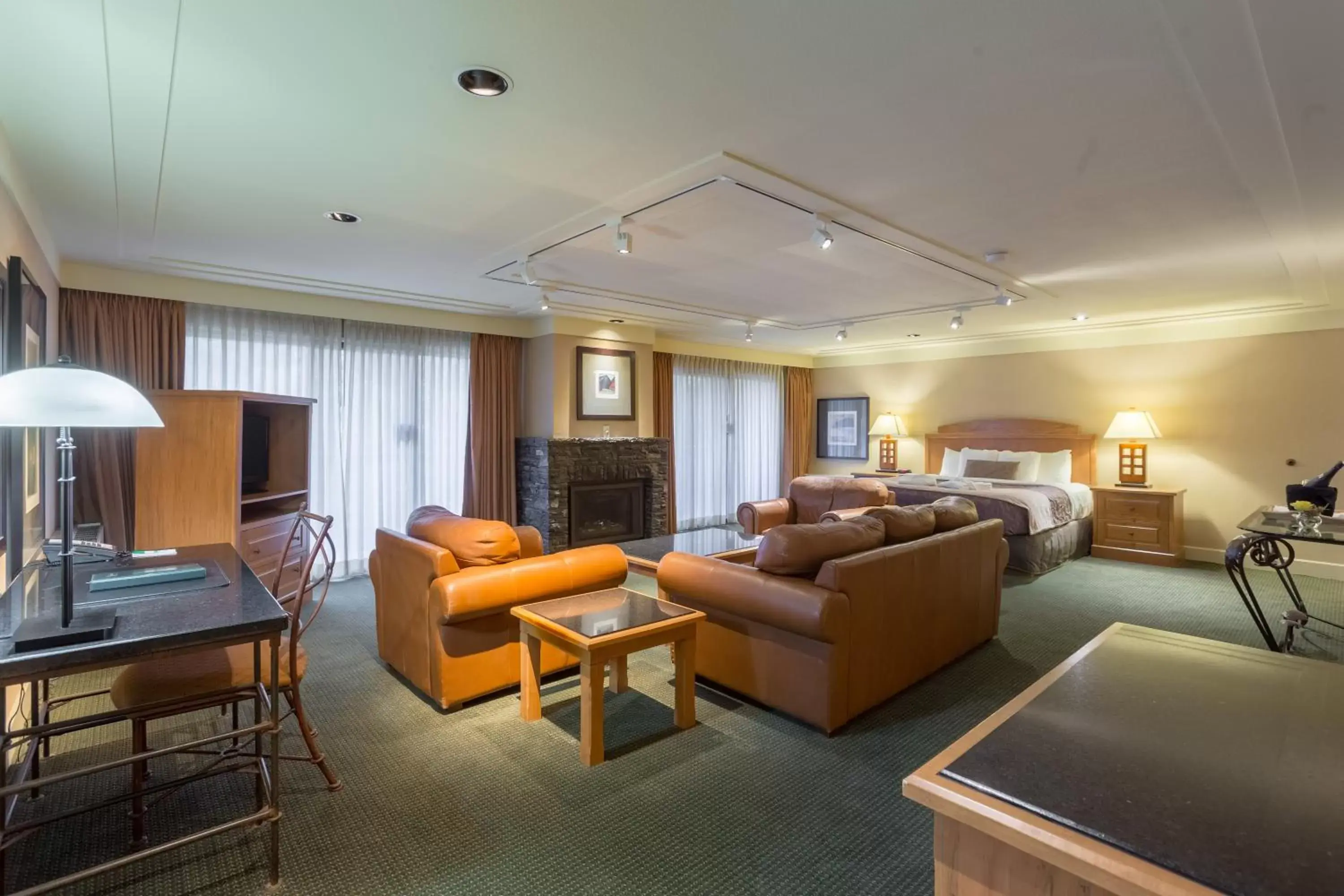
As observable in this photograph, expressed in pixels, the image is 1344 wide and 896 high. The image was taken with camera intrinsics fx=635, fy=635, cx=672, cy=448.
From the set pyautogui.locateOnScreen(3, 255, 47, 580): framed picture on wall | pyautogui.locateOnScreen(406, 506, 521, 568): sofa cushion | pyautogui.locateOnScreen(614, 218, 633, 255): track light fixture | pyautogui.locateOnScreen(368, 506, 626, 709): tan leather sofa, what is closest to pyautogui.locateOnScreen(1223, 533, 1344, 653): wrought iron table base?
pyautogui.locateOnScreen(368, 506, 626, 709): tan leather sofa


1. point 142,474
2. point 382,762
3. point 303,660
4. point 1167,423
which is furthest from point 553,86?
point 1167,423

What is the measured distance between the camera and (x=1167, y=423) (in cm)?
637

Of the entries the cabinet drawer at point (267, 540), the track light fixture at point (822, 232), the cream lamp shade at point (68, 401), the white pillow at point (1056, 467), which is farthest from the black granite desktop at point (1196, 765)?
the white pillow at point (1056, 467)

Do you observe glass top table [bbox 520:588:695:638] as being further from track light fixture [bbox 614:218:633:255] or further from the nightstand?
the nightstand

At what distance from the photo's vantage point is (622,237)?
3381mm

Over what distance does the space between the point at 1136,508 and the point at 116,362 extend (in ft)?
28.2

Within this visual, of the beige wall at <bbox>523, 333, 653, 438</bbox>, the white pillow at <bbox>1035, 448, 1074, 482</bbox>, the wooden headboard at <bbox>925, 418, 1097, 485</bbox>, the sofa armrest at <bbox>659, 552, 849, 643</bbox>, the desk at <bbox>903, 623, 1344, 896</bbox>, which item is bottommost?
the sofa armrest at <bbox>659, 552, 849, 643</bbox>

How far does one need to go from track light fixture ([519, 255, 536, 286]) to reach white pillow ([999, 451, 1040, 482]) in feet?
17.9

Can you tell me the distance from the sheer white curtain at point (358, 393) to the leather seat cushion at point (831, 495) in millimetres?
3504

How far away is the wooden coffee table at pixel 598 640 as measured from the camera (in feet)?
8.05

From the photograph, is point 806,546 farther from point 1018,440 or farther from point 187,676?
point 1018,440

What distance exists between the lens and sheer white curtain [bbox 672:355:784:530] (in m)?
8.03

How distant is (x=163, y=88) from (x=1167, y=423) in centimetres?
796

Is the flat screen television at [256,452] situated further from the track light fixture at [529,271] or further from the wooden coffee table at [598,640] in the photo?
the wooden coffee table at [598,640]
